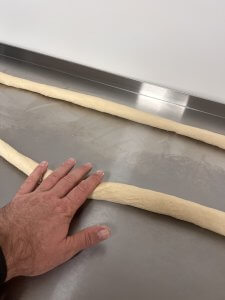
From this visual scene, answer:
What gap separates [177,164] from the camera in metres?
1.06

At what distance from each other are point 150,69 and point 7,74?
0.59m

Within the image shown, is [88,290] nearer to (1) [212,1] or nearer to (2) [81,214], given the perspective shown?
(2) [81,214]

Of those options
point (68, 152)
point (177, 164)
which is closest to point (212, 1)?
point (177, 164)

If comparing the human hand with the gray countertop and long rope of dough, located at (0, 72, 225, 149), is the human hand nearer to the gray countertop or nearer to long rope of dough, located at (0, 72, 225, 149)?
the gray countertop

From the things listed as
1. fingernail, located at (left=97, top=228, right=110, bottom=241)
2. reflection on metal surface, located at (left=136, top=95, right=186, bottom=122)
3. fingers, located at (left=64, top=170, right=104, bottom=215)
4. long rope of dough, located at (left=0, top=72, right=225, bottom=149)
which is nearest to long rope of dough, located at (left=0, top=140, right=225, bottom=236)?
fingers, located at (left=64, top=170, right=104, bottom=215)

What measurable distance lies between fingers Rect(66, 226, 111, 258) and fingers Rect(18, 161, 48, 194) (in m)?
0.19

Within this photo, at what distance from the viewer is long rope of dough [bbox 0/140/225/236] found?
0.88 m

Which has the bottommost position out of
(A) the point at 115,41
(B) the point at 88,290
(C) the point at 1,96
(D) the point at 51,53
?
(B) the point at 88,290

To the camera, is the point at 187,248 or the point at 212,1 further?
the point at 212,1

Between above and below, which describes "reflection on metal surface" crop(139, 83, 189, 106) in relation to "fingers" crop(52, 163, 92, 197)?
above

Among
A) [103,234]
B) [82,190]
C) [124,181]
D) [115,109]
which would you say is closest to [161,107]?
[115,109]

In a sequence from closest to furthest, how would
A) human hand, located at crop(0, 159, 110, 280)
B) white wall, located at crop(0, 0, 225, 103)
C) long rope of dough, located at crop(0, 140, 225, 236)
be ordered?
human hand, located at crop(0, 159, 110, 280) → long rope of dough, located at crop(0, 140, 225, 236) → white wall, located at crop(0, 0, 225, 103)

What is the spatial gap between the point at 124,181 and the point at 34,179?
10.3 inches

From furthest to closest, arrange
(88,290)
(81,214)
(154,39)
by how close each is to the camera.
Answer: (154,39), (81,214), (88,290)
